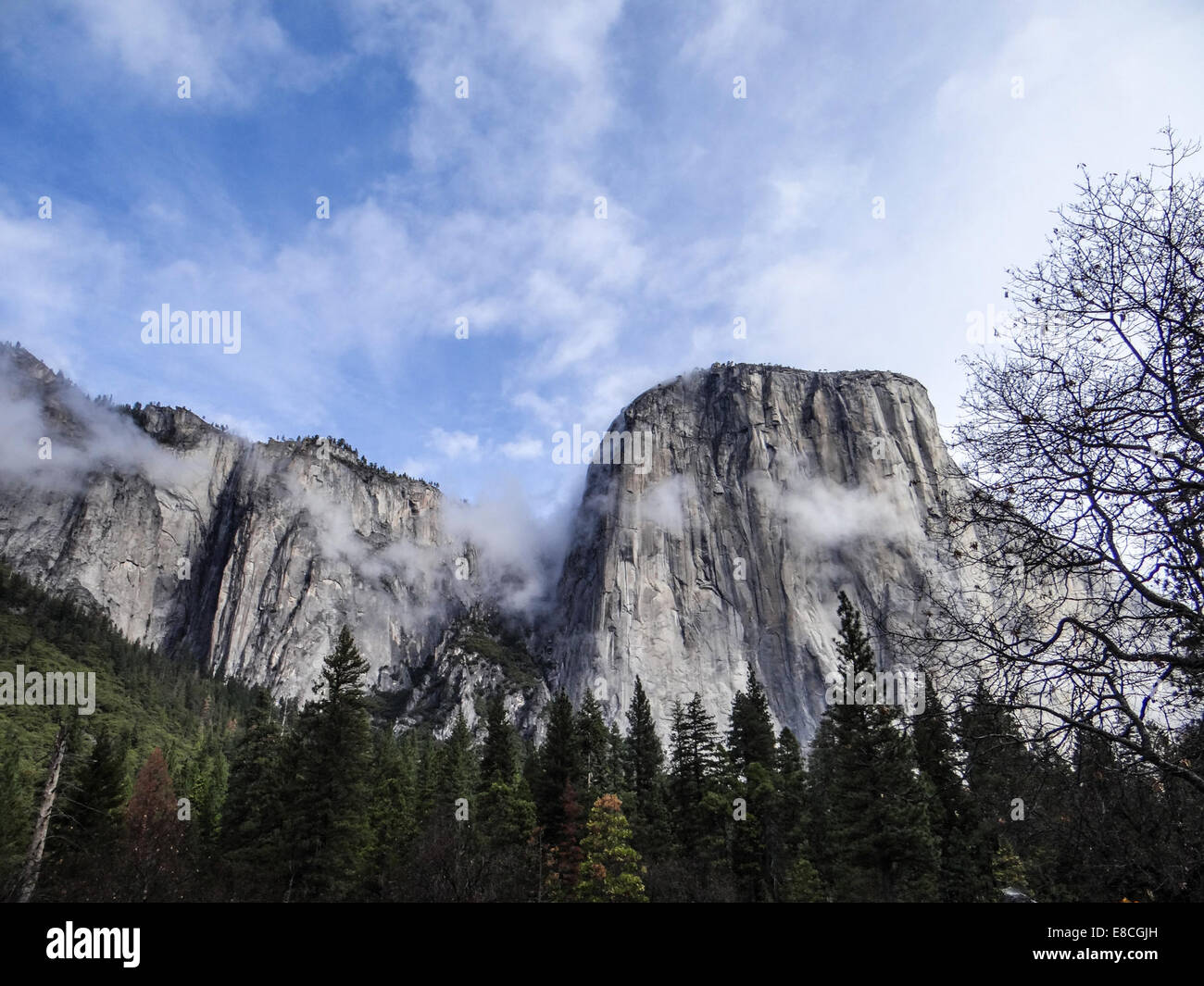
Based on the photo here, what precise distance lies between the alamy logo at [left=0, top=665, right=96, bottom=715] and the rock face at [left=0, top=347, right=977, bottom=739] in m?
50.6

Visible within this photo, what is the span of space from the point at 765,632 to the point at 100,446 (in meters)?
161

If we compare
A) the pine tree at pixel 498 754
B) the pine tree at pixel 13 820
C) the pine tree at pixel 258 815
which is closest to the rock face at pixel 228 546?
the pine tree at pixel 498 754

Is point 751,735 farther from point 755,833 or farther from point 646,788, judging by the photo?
point 755,833

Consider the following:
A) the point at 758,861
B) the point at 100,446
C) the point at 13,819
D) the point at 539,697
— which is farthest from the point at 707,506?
the point at 100,446

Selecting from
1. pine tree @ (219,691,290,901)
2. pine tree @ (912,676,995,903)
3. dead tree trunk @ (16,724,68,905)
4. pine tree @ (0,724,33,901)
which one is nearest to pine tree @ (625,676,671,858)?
pine tree @ (912,676,995,903)

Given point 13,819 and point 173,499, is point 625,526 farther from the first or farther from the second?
point 173,499

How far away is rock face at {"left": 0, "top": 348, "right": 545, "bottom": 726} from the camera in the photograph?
141 meters

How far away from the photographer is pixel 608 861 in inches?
1088

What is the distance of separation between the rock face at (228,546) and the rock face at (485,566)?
0.48 metres

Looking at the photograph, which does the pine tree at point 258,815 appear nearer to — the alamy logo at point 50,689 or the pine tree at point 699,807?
the pine tree at point 699,807

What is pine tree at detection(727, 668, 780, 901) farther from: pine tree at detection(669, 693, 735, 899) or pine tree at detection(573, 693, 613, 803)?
pine tree at detection(573, 693, 613, 803)

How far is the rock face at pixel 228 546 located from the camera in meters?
141

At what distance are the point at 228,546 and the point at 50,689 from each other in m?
74.5
